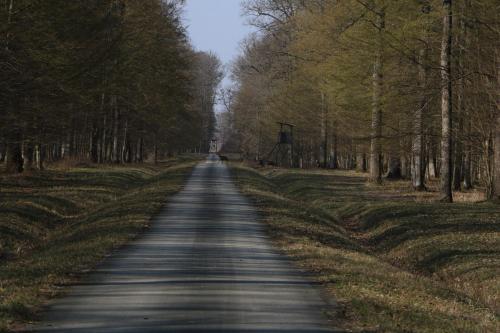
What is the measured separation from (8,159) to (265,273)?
26246 millimetres

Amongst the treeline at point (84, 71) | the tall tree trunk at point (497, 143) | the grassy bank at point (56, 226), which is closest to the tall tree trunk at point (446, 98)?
the tall tree trunk at point (497, 143)

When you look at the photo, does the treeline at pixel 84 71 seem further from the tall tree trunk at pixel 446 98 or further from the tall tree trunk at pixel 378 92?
the tall tree trunk at pixel 446 98

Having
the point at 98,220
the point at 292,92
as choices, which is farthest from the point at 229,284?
the point at 292,92

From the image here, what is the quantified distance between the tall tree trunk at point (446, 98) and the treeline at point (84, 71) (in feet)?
42.7

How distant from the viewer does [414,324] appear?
8711 millimetres

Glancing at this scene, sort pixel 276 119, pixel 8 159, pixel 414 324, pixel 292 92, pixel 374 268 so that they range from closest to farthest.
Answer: pixel 414 324
pixel 374 268
pixel 8 159
pixel 292 92
pixel 276 119

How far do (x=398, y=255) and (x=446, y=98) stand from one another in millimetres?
9924

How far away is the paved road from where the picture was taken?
8.36 meters

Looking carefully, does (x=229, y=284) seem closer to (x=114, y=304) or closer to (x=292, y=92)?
(x=114, y=304)

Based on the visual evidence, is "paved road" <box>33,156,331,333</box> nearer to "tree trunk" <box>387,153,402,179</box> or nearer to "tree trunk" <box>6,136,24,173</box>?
"tree trunk" <box>6,136,24,173</box>

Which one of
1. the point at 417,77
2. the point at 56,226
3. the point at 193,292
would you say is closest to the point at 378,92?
the point at 417,77

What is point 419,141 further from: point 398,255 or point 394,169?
point 398,255

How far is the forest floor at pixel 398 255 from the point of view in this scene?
938 centimetres

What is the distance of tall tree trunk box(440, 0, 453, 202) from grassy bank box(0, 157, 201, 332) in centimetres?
993
